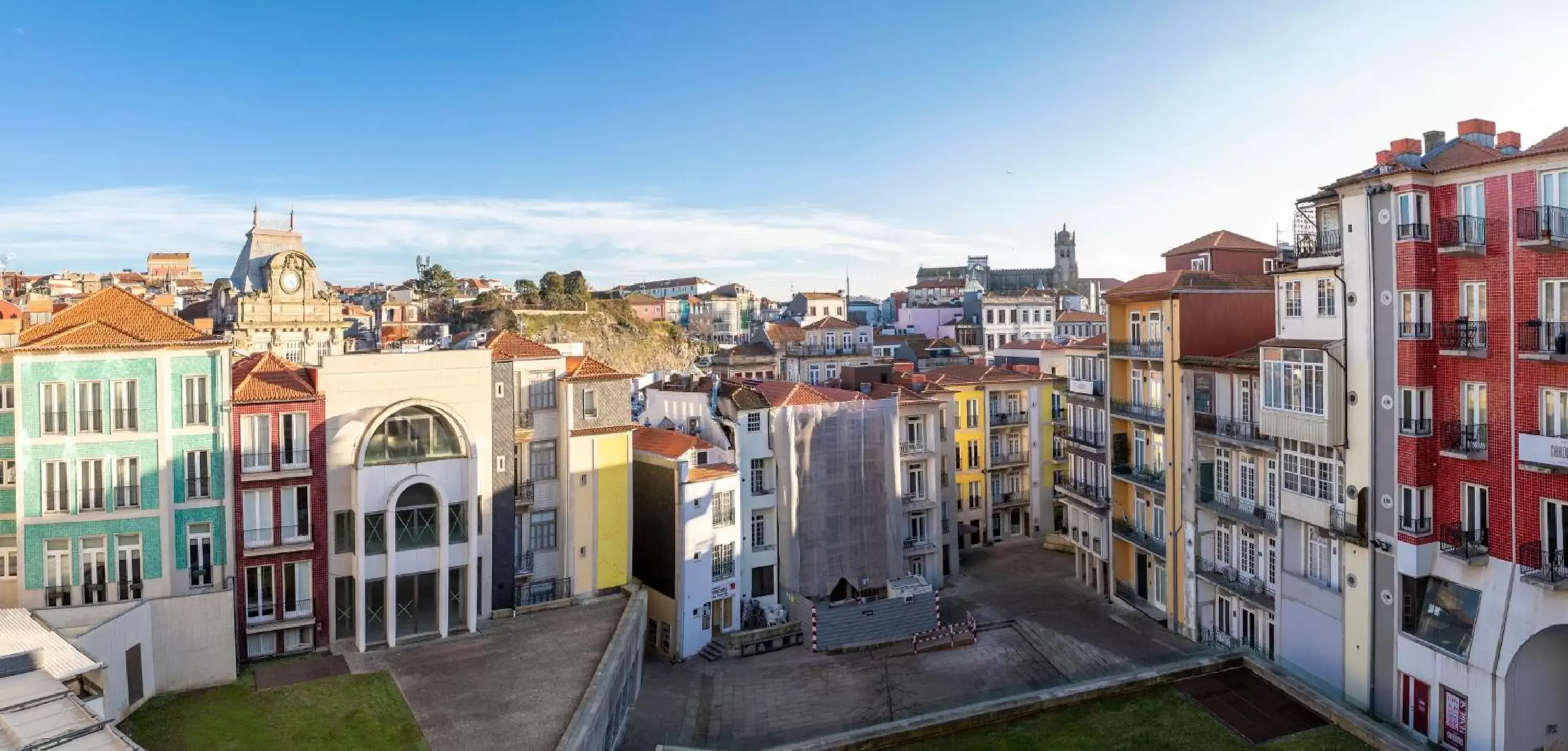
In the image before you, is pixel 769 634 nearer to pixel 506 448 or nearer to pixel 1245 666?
pixel 506 448

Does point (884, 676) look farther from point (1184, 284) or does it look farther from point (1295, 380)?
point (1184, 284)

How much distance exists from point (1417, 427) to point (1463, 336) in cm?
244

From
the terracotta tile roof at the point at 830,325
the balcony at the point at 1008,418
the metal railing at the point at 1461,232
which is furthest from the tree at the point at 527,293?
the metal railing at the point at 1461,232

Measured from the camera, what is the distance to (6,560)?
2278 cm

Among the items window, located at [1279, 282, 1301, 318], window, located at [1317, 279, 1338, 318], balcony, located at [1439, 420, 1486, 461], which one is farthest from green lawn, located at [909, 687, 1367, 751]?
window, located at [1279, 282, 1301, 318]

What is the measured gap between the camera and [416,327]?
78.1 meters

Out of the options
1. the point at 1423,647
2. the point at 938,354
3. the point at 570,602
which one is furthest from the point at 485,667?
the point at 938,354

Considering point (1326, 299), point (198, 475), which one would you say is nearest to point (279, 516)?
point (198, 475)

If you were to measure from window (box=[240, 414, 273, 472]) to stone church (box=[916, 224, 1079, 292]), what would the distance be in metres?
111

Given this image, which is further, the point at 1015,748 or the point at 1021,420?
the point at 1021,420

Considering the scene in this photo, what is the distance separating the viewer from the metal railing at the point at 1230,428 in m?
28.5

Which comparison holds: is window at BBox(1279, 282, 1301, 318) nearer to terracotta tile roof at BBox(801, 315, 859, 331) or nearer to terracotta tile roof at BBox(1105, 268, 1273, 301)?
terracotta tile roof at BBox(1105, 268, 1273, 301)

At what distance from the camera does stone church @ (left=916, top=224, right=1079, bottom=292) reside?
134 m

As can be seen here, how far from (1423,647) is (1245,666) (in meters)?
4.31
